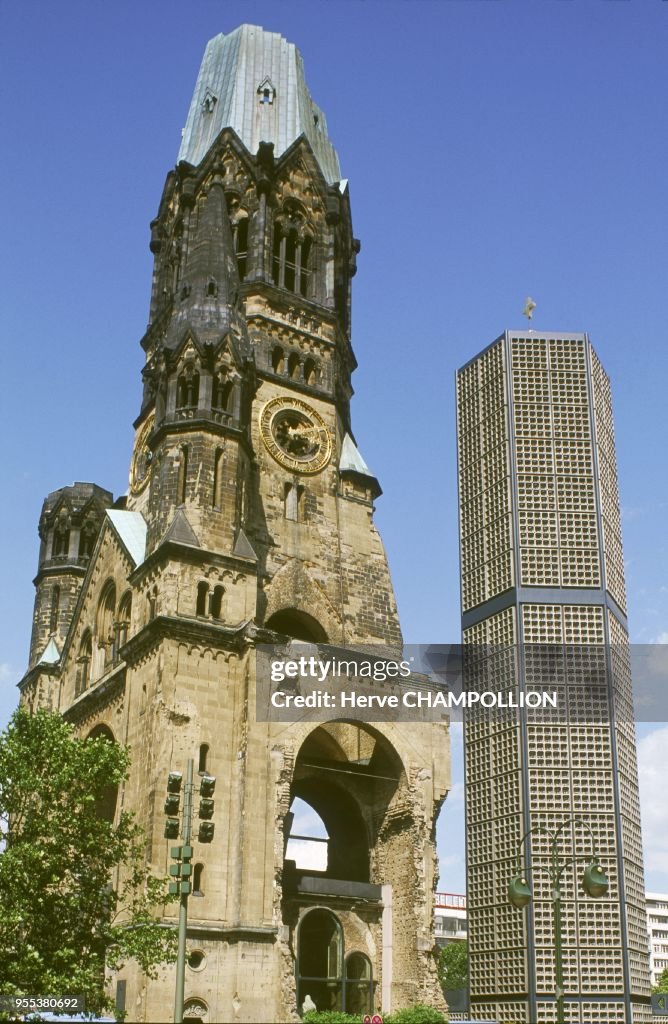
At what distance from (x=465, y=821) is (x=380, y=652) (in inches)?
338

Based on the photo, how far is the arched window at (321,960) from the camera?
4428cm

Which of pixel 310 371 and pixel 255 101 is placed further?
pixel 255 101

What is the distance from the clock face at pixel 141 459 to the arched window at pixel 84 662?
26.4ft

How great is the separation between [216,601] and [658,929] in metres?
122

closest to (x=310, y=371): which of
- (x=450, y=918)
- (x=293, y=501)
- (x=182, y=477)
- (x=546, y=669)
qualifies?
(x=293, y=501)

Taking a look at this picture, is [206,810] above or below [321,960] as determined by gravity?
above

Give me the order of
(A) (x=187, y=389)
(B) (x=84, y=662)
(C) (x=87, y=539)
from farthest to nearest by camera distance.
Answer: (C) (x=87, y=539), (B) (x=84, y=662), (A) (x=187, y=389)

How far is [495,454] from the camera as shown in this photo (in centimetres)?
5088

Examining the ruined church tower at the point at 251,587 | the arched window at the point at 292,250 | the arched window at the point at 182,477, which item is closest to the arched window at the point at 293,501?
the ruined church tower at the point at 251,587

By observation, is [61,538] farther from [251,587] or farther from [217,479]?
[251,587]

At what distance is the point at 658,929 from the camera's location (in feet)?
483

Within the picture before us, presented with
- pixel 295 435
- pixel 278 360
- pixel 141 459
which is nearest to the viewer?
pixel 295 435

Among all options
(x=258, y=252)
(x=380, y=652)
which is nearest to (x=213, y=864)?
(x=380, y=652)

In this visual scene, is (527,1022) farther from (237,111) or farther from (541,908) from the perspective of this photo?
(237,111)
